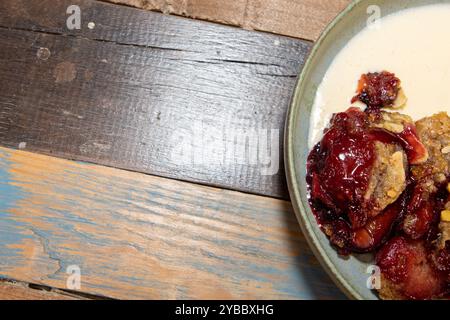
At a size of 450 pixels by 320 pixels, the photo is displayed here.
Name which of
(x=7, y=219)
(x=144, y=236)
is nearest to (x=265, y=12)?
(x=144, y=236)

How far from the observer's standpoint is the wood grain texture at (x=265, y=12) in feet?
5.39

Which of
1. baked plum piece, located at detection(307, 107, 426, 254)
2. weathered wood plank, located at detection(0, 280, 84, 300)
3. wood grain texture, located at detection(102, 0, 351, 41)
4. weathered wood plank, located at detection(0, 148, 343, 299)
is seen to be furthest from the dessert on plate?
weathered wood plank, located at detection(0, 280, 84, 300)

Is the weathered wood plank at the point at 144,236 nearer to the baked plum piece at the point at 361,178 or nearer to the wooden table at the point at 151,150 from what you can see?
the wooden table at the point at 151,150

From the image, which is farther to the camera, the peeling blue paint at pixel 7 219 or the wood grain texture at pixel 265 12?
the wood grain texture at pixel 265 12

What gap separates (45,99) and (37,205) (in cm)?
33

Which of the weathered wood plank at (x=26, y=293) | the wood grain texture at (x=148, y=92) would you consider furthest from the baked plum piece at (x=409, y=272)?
the weathered wood plank at (x=26, y=293)

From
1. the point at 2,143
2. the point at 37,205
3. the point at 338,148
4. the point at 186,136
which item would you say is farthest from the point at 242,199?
the point at 2,143

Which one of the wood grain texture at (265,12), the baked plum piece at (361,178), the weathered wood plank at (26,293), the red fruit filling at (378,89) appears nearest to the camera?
the baked plum piece at (361,178)

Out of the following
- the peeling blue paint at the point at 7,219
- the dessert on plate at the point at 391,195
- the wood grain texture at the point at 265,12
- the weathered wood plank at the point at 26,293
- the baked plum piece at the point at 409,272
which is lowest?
the weathered wood plank at the point at 26,293

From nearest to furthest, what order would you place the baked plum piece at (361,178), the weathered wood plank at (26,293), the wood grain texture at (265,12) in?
the baked plum piece at (361,178) < the weathered wood plank at (26,293) < the wood grain texture at (265,12)

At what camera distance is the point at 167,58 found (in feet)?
5.35

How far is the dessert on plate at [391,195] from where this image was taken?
121 cm

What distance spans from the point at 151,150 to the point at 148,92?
18cm

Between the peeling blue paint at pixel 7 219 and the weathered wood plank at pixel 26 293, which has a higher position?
the peeling blue paint at pixel 7 219
